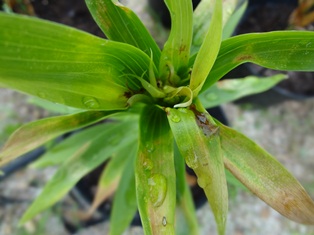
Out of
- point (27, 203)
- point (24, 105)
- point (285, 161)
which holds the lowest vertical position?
point (285, 161)

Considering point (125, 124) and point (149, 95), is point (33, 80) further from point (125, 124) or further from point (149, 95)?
point (125, 124)

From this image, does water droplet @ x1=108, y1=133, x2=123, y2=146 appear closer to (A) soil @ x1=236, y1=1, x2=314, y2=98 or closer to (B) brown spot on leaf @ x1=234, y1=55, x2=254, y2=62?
(B) brown spot on leaf @ x1=234, y1=55, x2=254, y2=62

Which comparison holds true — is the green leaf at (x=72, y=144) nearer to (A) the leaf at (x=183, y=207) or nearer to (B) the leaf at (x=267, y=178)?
(A) the leaf at (x=183, y=207)

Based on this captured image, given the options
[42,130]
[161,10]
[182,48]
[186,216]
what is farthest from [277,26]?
[42,130]

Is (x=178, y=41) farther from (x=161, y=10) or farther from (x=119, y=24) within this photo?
(x=161, y=10)

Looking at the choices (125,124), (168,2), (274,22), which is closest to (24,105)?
(125,124)

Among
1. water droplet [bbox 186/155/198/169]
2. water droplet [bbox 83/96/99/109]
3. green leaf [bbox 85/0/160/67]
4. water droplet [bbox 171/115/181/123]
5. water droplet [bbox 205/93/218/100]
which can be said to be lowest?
water droplet [bbox 205/93/218/100]

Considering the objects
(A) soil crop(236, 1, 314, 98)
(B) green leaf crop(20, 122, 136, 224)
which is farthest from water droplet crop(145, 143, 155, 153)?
(A) soil crop(236, 1, 314, 98)
